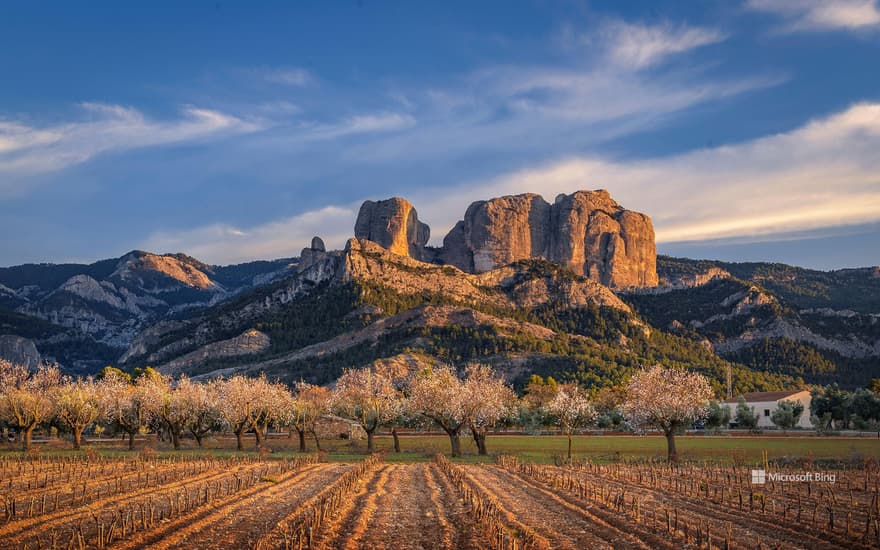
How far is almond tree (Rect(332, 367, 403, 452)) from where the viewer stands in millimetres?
Answer: 81062

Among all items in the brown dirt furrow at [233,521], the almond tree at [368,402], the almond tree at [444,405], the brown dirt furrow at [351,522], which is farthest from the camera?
the almond tree at [368,402]

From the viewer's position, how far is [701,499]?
38.0 m

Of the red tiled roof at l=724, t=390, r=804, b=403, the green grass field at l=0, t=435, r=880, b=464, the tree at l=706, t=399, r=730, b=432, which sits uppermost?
the red tiled roof at l=724, t=390, r=804, b=403

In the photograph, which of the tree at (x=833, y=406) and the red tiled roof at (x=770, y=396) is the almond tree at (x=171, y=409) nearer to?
the tree at (x=833, y=406)

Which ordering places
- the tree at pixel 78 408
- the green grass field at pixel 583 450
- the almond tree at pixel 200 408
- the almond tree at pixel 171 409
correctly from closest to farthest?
the green grass field at pixel 583 450 → the tree at pixel 78 408 → the almond tree at pixel 171 409 → the almond tree at pixel 200 408

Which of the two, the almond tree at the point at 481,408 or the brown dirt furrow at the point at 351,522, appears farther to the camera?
the almond tree at the point at 481,408

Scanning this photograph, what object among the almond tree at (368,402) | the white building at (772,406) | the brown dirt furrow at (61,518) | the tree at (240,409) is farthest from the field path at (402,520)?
the white building at (772,406)

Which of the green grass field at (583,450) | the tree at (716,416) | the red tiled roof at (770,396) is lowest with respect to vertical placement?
the green grass field at (583,450)

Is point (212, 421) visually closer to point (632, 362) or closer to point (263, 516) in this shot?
point (263, 516)

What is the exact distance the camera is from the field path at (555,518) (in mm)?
26297

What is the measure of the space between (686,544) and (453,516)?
9.88 m

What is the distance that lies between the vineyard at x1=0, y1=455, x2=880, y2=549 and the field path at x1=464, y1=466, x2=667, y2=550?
7 cm

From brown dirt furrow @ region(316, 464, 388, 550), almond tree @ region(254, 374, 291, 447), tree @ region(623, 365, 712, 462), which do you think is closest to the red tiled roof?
tree @ region(623, 365, 712, 462)

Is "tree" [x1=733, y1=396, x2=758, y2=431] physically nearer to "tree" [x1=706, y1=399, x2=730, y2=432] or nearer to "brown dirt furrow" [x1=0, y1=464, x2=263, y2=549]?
"tree" [x1=706, y1=399, x2=730, y2=432]
